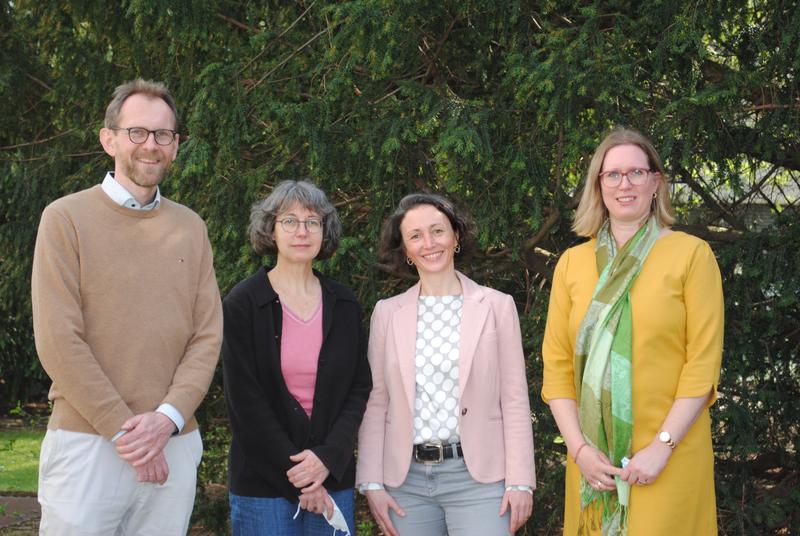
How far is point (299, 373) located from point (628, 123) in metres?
2.15

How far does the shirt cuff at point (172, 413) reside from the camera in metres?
3.04

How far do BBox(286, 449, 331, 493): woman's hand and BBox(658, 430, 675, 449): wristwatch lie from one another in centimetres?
117

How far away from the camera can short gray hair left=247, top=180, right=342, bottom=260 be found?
3.49m

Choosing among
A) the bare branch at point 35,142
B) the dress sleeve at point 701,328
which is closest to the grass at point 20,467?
the bare branch at point 35,142

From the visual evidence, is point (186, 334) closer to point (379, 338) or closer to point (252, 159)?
point (379, 338)

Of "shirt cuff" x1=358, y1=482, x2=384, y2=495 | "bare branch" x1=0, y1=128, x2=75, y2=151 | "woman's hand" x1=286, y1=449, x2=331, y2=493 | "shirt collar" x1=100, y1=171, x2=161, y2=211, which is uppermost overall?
"bare branch" x1=0, y1=128, x2=75, y2=151

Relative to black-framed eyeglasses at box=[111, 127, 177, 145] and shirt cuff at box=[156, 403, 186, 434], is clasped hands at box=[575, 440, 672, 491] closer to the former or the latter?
shirt cuff at box=[156, 403, 186, 434]

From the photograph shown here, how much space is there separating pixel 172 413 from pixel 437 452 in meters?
0.94

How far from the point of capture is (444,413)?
330cm

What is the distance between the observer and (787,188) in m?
5.57

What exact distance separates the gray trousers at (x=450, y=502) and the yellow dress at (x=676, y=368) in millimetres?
487

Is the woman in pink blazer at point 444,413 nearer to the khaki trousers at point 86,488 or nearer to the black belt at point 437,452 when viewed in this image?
the black belt at point 437,452

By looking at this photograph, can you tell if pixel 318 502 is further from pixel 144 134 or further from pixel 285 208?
pixel 144 134

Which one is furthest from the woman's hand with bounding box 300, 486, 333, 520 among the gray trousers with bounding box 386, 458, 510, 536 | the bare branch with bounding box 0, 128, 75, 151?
the bare branch with bounding box 0, 128, 75, 151
